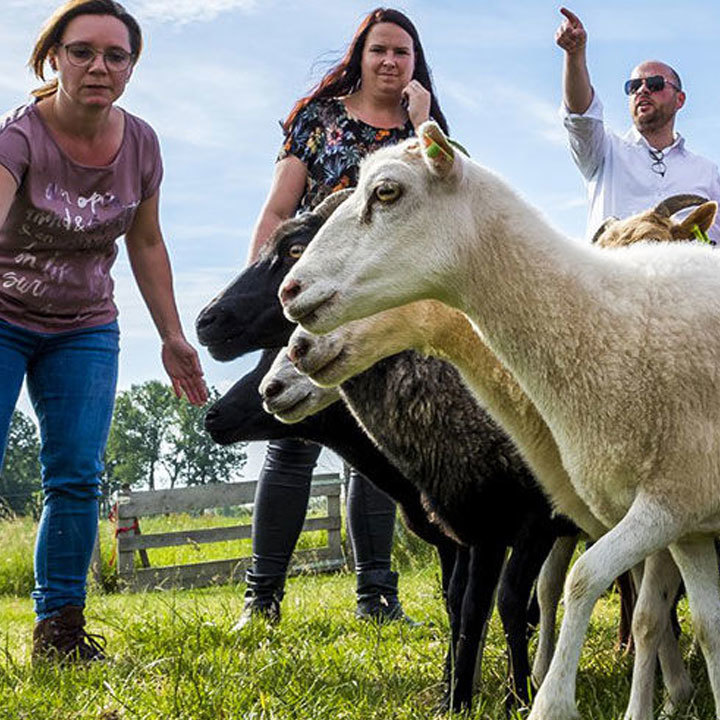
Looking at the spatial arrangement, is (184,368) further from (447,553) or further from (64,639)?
(447,553)

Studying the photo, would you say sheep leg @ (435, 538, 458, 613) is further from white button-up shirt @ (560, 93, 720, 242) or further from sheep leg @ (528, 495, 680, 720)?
white button-up shirt @ (560, 93, 720, 242)

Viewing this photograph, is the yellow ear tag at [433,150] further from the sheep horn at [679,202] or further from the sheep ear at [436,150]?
the sheep horn at [679,202]

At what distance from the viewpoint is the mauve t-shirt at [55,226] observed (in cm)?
425

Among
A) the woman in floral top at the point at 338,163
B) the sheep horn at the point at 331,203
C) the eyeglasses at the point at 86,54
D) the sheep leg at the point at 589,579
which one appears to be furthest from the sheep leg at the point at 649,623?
the eyeglasses at the point at 86,54

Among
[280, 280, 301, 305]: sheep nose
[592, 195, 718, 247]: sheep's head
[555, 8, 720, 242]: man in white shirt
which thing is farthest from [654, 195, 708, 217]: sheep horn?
[280, 280, 301, 305]: sheep nose

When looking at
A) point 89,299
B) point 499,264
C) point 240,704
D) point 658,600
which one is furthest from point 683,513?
point 89,299

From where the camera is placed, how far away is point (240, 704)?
10.8 feet

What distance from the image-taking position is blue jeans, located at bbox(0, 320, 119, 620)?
4.47 m

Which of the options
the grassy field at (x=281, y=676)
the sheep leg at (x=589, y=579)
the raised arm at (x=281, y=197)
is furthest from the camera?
the raised arm at (x=281, y=197)

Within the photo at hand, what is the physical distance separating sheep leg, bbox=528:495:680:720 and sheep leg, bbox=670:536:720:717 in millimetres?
300

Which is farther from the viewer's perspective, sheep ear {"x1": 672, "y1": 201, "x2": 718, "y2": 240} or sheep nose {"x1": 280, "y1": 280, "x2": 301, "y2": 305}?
sheep ear {"x1": 672, "y1": 201, "x2": 718, "y2": 240}

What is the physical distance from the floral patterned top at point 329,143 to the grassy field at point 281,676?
6.20ft

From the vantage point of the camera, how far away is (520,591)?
11.7 feet

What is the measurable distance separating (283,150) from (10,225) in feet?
4.10
